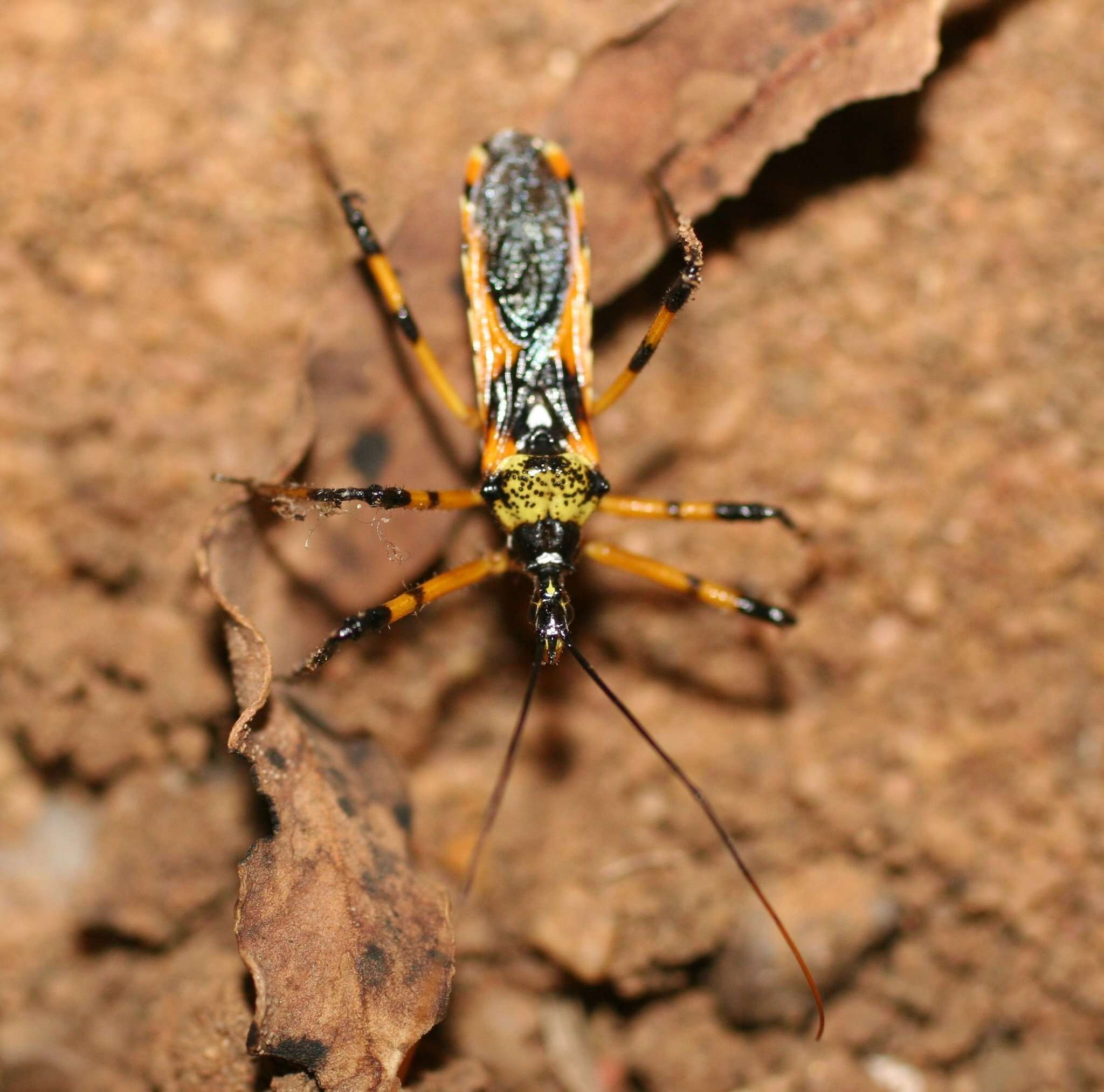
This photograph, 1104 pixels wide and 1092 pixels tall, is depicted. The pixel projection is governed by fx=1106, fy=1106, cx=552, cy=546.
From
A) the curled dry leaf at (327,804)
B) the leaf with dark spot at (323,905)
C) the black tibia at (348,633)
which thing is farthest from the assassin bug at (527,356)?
the leaf with dark spot at (323,905)

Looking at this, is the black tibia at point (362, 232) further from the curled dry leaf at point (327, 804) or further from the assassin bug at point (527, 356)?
the curled dry leaf at point (327, 804)

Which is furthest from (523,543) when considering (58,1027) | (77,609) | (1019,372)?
(58,1027)

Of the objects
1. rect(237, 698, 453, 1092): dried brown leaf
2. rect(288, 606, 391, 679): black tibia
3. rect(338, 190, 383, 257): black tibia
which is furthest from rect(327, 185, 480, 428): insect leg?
rect(237, 698, 453, 1092): dried brown leaf

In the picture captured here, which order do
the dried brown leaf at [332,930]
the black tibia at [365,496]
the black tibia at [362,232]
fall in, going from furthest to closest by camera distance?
the black tibia at [362,232]
the black tibia at [365,496]
the dried brown leaf at [332,930]

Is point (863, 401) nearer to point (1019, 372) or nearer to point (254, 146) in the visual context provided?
point (1019, 372)

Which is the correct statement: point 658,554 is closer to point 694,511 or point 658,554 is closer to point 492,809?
point 694,511

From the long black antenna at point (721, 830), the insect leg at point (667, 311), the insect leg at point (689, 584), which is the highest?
the insect leg at point (667, 311)

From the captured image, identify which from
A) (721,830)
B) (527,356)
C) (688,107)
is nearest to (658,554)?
(527,356)
